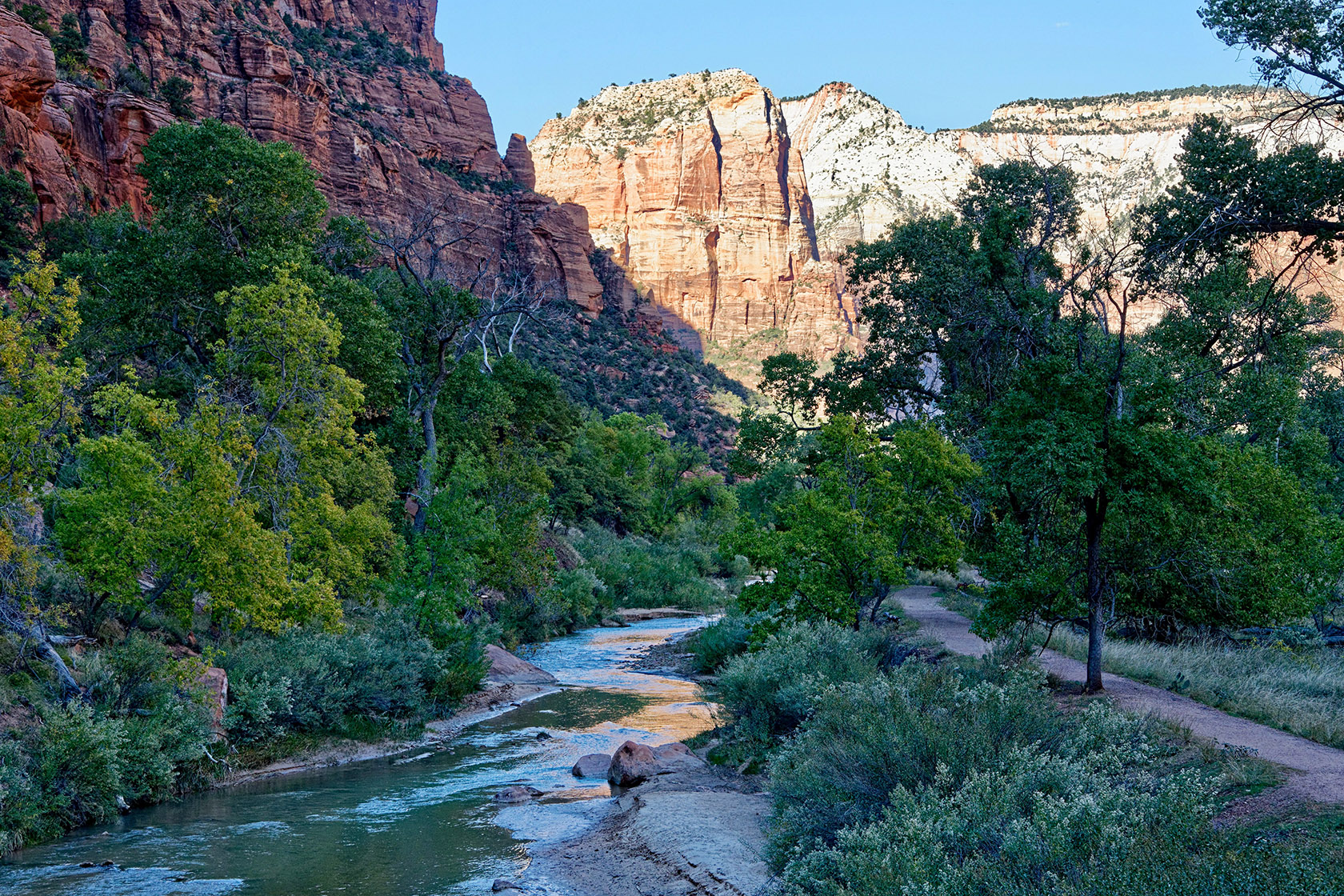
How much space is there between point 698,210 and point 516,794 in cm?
14297

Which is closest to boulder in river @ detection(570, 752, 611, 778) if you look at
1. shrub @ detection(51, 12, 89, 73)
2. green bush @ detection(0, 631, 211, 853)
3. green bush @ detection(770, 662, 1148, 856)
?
green bush @ detection(0, 631, 211, 853)

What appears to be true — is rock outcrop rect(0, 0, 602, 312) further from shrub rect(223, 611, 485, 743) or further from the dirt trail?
the dirt trail

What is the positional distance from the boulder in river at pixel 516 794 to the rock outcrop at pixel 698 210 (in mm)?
128955

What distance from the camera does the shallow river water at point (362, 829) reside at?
28.8 ft

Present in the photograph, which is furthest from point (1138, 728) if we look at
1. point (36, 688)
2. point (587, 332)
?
point (587, 332)

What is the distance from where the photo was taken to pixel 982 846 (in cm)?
546

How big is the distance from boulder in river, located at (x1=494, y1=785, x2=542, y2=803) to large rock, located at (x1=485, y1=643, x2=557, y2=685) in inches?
313

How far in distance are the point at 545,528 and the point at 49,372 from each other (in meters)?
25.4

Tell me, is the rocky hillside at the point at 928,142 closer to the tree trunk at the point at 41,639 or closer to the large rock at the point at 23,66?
the large rock at the point at 23,66

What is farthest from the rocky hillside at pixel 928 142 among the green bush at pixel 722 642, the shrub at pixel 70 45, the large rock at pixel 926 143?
the green bush at pixel 722 642

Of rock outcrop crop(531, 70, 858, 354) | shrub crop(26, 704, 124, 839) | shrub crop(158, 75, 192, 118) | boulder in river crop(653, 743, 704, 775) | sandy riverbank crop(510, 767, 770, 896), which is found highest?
rock outcrop crop(531, 70, 858, 354)

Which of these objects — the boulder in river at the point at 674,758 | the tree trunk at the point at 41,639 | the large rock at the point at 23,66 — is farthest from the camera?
the large rock at the point at 23,66

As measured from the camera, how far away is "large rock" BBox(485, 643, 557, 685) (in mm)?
20672

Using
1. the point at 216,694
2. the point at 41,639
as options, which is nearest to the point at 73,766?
the point at 41,639
